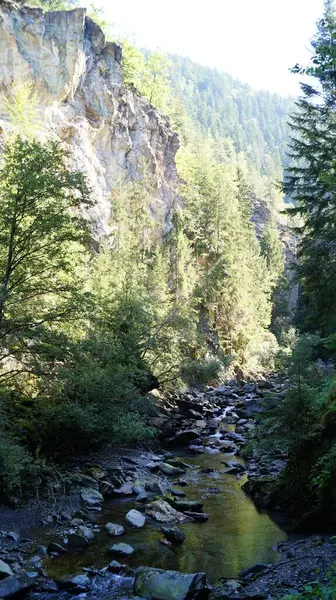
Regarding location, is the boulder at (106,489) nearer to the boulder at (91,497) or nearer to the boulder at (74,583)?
the boulder at (91,497)

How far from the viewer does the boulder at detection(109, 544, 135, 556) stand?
9141 millimetres

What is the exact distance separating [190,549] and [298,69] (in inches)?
371

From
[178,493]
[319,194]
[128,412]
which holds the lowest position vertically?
[178,493]

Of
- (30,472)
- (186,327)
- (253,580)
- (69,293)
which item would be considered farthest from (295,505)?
(186,327)

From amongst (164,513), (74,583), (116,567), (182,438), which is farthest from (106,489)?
(182,438)

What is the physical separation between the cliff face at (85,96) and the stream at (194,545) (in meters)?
24.6

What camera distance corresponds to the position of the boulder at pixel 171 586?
7008 millimetres

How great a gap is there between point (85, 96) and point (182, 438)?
28946 millimetres

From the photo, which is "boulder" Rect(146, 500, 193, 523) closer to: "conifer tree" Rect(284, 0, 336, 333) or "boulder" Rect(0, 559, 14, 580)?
"boulder" Rect(0, 559, 14, 580)

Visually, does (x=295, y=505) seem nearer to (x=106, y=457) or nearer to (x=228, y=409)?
(x=106, y=457)

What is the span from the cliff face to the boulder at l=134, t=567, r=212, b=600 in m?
27.3

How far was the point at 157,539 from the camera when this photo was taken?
1006cm

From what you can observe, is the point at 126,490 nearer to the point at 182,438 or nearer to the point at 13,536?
the point at 13,536

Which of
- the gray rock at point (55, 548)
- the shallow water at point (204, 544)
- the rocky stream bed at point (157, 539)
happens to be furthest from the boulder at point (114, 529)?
the gray rock at point (55, 548)
